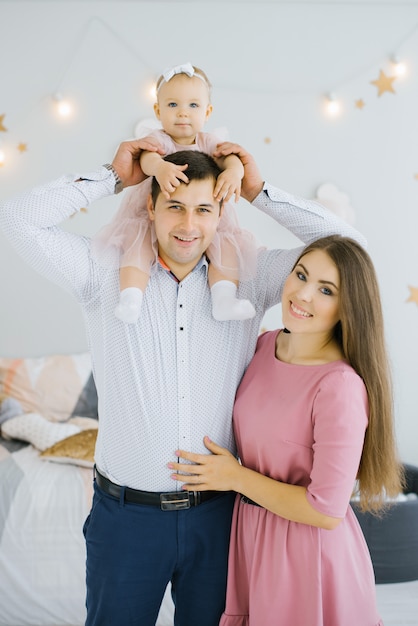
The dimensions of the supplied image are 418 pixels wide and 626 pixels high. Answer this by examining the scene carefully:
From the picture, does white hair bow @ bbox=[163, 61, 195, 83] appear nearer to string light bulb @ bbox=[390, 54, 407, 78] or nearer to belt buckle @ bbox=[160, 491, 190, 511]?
belt buckle @ bbox=[160, 491, 190, 511]

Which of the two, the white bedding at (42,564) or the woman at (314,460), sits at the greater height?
the woman at (314,460)

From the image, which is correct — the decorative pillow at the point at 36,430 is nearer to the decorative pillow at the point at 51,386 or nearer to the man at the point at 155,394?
the decorative pillow at the point at 51,386

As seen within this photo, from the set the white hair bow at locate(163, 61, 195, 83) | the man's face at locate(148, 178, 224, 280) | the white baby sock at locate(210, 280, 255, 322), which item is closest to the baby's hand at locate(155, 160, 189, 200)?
the man's face at locate(148, 178, 224, 280)

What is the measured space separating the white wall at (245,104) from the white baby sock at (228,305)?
6.46ft

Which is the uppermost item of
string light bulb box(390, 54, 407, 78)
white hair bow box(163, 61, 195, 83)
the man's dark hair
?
string light bulb box(390, 54, 407, 78)

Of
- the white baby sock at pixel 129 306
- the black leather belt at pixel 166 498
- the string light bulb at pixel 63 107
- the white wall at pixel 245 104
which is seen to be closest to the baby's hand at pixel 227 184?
the white baby sock at pixel 129 306

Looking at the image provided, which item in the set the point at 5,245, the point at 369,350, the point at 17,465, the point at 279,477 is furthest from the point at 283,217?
the point at 5,245

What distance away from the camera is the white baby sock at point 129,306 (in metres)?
1.36

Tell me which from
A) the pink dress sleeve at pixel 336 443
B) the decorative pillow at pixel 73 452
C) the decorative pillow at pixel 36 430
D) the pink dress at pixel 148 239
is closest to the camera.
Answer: the pink dress sleeve at pixel 336 443

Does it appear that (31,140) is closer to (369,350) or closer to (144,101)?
(144,101)

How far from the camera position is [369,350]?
4.36 feet

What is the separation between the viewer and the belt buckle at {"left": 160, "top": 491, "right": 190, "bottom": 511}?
55.3 inches

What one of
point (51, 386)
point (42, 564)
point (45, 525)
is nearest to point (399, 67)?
point (51, 386)

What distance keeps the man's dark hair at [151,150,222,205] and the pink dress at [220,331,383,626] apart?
524 mm
